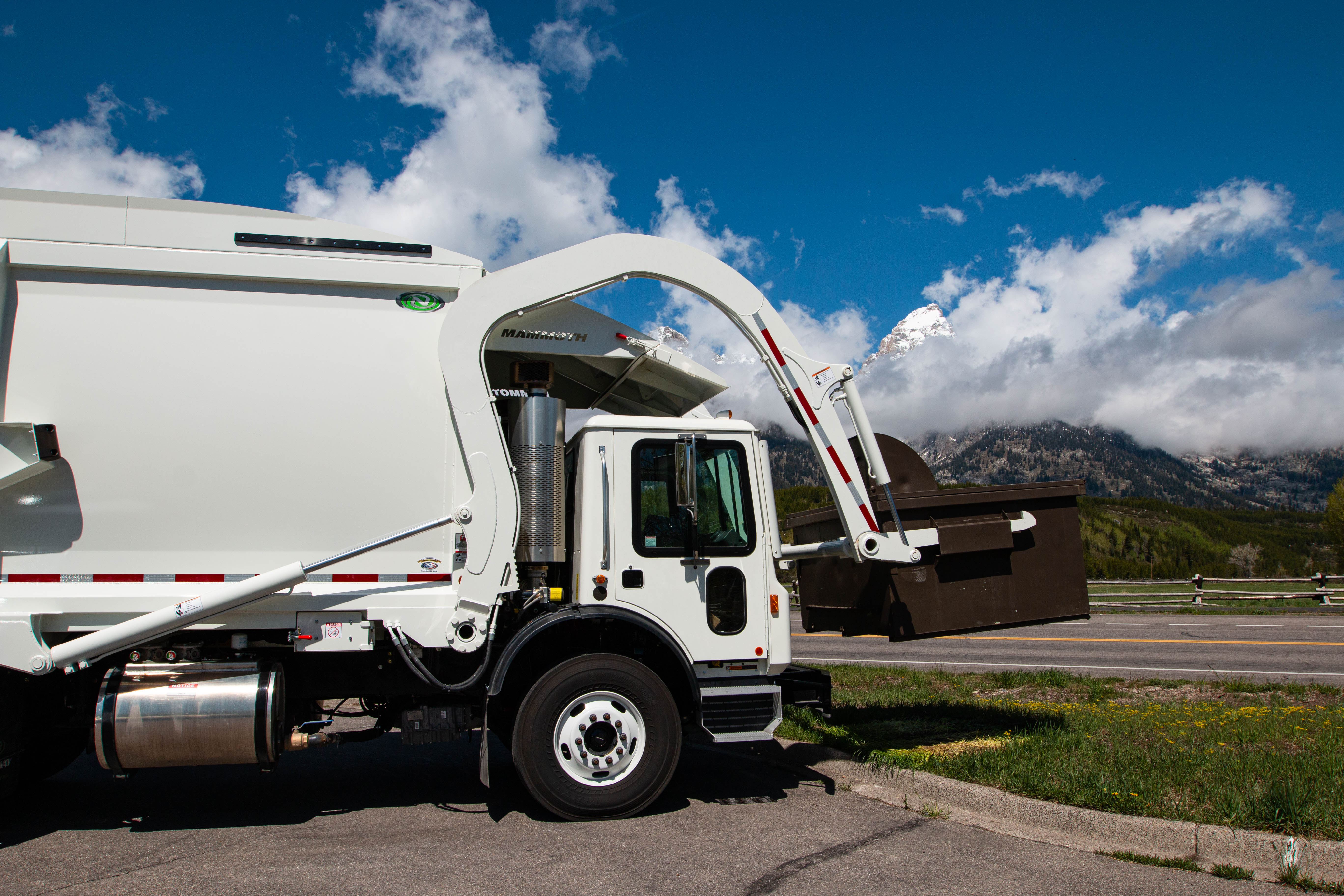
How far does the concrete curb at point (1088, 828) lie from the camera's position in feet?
12.8

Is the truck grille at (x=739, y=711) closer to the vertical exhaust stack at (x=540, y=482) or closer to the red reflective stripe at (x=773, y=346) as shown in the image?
the vertical exhaust stack at (x=540, y=482)

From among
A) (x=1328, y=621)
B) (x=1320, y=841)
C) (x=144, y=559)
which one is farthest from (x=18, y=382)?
(x=1328, y=621)

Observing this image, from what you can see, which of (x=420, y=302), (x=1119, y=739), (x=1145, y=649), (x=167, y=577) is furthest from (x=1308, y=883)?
(x=1145, y=649)

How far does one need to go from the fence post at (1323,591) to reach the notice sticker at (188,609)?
24718mm

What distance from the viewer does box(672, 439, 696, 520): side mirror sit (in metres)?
4.98

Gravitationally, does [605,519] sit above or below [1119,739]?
above

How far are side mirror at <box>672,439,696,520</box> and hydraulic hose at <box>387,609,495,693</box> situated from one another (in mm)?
1328

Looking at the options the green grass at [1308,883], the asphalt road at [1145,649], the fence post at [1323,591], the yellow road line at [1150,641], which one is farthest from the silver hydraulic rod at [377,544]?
the fence post at [1323,591]

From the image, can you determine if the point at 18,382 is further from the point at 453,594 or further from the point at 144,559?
the point at 453,594

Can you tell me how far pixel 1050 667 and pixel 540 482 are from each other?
9226mm

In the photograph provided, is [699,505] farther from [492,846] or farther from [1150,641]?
[1150,641]

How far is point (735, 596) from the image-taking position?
5.38m

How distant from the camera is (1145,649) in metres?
13.4

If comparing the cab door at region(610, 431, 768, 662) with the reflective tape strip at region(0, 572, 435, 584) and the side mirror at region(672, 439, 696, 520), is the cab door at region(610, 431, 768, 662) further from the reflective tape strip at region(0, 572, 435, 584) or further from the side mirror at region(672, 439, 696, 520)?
the reflective tape strip at region(0, 572, 435, 584)
